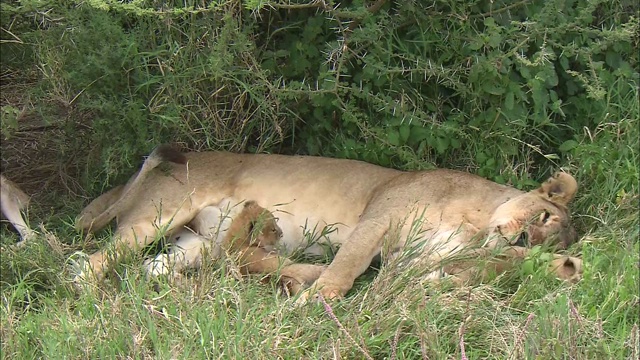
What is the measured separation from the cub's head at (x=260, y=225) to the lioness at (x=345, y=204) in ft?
0.45

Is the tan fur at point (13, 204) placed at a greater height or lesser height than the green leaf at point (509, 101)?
lesser

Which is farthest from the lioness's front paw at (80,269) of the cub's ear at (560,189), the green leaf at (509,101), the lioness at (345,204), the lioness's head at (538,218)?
the green leaf at (509,101)

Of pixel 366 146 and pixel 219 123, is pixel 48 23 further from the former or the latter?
pixel 366 146

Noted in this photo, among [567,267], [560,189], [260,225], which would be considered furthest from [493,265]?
[260,225]

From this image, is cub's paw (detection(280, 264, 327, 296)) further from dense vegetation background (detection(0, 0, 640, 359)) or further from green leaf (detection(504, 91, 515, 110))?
green leaf (detection(504, 91, 515, 110))

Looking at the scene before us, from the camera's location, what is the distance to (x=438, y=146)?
4480mm

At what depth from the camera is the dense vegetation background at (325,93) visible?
4.26m

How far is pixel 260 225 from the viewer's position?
390 cm

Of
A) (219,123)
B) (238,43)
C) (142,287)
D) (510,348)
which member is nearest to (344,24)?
(238,43)

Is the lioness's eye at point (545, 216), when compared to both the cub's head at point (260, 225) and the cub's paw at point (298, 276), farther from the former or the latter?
the cub's head at point (260, 225)

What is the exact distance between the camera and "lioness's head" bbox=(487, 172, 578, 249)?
388 cm

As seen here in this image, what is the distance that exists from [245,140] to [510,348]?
211 centimetres

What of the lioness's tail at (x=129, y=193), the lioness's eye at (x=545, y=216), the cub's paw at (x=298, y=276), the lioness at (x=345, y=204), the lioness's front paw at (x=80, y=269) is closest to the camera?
the lioness's front paw at (x=80, y=269)

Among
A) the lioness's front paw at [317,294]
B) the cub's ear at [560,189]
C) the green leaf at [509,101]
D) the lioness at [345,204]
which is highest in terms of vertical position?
the green leaf at [509,101]
